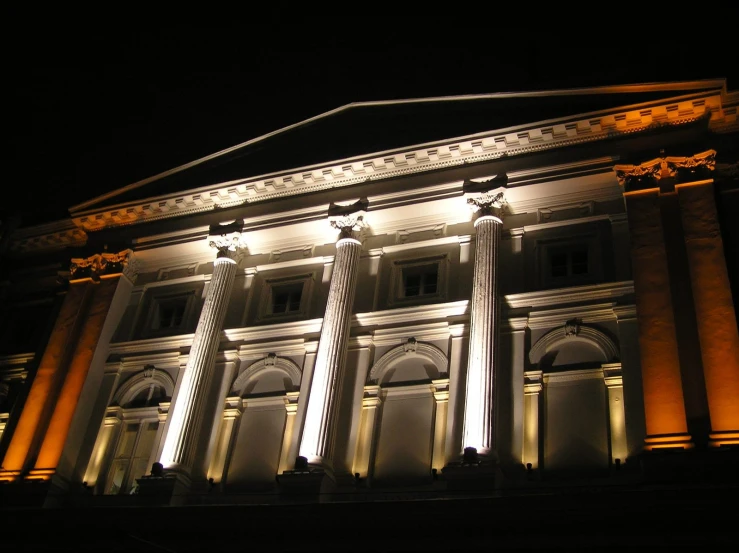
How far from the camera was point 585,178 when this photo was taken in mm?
21875

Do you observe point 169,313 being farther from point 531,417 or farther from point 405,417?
point 531,417

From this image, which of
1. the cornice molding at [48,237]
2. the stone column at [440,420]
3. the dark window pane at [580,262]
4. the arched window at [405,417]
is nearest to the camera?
the stone column at [440,420]

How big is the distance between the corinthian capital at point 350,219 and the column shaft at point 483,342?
362 centimetres

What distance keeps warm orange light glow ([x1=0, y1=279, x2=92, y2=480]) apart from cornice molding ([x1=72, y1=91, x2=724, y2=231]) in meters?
3.21

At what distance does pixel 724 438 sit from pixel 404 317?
873 cm

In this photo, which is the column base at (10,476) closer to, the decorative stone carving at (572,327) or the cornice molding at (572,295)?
the cornice molding at (572,295)

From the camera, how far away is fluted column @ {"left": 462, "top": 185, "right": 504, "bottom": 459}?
18.3 meters

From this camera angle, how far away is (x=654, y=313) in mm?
18375

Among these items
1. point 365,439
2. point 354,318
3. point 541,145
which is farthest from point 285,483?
point 541,145

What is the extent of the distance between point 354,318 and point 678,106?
33.2 ft

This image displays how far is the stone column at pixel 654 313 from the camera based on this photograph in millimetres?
16719

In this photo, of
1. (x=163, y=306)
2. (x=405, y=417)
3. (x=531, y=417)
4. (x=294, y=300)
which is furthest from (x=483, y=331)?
(x=163, y=306)

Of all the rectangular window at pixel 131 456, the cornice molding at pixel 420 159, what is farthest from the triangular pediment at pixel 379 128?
the rectangular window at pixel 131 456

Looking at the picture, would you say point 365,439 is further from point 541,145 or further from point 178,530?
point 541,145
